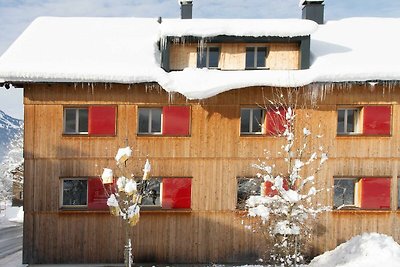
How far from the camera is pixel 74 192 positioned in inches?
583

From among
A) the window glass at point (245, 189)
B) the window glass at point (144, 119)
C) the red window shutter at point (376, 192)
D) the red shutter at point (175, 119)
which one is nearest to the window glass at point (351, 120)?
the red window shutter at point (376, 192)

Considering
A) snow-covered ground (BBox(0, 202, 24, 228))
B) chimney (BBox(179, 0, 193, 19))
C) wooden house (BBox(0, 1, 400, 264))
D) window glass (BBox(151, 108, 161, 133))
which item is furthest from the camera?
snow-covered ground (BBox(0, 202, 24, 228))

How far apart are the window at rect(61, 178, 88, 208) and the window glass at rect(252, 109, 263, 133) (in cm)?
754

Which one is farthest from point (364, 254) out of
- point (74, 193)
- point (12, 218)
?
point (12, 218)

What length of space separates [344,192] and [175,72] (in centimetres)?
895

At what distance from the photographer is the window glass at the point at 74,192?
581 inches

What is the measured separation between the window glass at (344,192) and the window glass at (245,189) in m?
3.43

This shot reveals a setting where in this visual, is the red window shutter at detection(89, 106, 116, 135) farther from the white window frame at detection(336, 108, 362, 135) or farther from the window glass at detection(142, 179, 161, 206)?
the white window frame at detection(336, 108, 362, 135)

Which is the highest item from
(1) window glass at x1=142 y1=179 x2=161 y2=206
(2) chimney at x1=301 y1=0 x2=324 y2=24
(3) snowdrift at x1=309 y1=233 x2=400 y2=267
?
(2) chimney at x1=301 y1=0 x2=324 y2=24

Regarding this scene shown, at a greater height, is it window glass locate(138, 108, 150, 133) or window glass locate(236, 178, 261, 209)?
window glass locate(138, 108, 150, 133)

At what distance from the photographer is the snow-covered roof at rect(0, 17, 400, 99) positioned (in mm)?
13797

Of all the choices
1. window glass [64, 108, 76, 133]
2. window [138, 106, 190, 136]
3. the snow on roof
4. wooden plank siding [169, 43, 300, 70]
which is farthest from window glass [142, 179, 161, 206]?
the snow on roof

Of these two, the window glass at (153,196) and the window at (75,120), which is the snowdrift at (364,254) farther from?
the window at (75,120)

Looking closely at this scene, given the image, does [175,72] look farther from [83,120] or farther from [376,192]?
[376,192]
